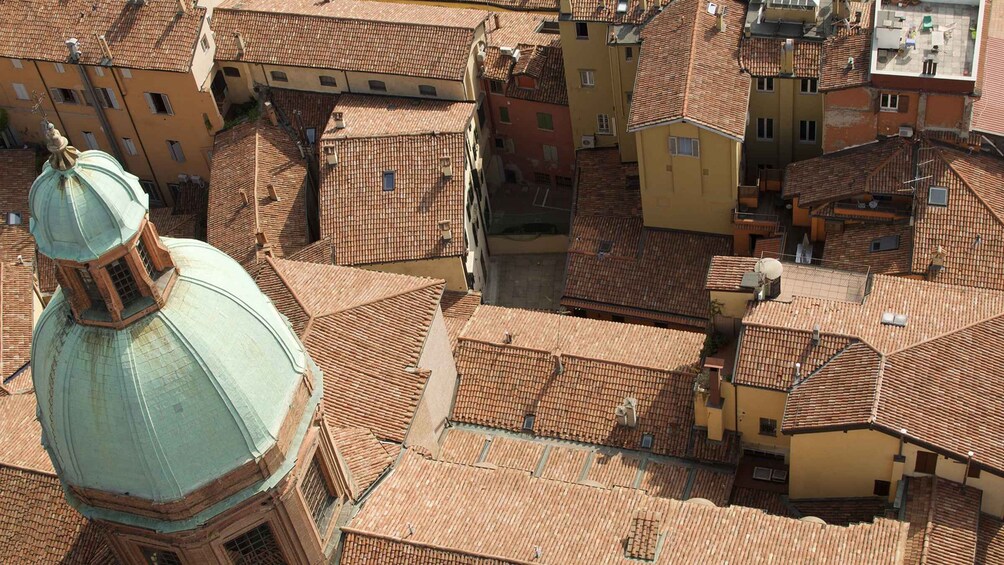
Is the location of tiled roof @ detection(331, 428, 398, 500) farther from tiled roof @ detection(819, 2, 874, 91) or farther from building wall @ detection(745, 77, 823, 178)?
tiled roof @ detection(819, 2, 874, 91)

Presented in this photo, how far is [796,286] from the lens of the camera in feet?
191

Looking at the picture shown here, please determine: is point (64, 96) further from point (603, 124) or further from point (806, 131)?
point (806, 131)

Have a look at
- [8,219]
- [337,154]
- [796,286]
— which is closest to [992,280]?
[796,286]

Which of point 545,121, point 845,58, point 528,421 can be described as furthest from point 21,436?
point 845,58

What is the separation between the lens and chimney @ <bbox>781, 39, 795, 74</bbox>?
64.4m

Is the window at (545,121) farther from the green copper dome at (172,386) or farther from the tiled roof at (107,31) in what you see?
the green copper dome at (172,386)

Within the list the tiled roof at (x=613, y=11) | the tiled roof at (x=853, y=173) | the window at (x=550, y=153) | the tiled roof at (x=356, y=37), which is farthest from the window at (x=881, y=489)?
the window at (x=550, y=153)

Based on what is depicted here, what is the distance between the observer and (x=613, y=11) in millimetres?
69812

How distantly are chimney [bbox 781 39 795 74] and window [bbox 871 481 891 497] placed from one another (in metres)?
22.0

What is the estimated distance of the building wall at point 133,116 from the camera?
243 feet

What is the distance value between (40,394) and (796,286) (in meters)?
32.1

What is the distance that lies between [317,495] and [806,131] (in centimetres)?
3365

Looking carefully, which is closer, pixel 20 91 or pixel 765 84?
pixel 765 84

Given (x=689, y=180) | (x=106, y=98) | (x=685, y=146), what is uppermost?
(x=106, y=98)
